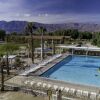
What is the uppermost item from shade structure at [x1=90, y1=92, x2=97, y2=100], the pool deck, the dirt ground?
the pool deck

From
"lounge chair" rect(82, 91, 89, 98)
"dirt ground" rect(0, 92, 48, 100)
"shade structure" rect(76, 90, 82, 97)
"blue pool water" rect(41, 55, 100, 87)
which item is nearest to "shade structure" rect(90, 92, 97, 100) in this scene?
"lounge chair" rect(82, 91, 89, 98)

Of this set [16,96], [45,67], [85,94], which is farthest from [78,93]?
[45,67]

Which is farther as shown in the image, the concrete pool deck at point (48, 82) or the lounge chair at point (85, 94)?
the concrete pool deck at point (48, 82)

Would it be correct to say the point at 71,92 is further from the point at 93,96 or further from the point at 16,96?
the point at 16,96

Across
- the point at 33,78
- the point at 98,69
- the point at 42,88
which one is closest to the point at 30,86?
the point at 42,88

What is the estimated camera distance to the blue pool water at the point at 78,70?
20559 millimetres

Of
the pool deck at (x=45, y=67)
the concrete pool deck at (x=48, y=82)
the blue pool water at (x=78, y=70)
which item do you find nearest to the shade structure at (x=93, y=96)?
the concrete pool deck at (x=48, y=82)

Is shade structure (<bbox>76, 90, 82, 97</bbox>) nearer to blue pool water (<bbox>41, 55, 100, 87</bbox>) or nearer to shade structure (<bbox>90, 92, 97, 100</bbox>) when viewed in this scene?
shade structure (<bbox>90, 92, 97, 100</bbox>)

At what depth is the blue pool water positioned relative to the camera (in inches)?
809

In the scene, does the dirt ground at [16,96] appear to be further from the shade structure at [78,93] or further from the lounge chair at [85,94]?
the lounge chair at [85,94]

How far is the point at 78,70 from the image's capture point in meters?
24.5

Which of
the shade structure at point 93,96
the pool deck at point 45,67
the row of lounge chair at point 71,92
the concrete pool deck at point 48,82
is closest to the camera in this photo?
the shade structure at point 93,96

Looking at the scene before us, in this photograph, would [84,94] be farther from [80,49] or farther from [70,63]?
[80,49]

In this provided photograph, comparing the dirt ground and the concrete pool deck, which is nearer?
the dirt ground
